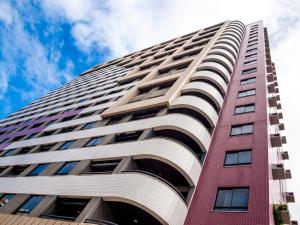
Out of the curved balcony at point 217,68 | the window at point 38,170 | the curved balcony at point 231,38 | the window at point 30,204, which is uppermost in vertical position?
the curved balcony at point 231,38

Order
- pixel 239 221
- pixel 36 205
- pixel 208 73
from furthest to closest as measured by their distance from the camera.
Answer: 1. pixel 208 73
2. pixel 36 205
3. pixel 239 221

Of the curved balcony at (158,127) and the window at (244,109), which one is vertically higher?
the window at (244,109)

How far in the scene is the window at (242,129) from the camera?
2010cm

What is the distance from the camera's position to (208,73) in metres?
27.0

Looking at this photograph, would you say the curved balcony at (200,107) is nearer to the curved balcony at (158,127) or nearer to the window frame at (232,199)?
the curved balcony at (158,127)

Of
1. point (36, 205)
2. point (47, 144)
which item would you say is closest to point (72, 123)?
point (47, 144)

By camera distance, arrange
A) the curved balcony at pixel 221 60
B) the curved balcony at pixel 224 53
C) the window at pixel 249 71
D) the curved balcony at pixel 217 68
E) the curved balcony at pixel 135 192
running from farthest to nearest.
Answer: the curved balcony at pixel 224 53 → the curved balcony at pixel 221 60 → the window at pixel 249 71 → the curved balcony at pixel 217 68 → the curved balcony at pixel 135 192

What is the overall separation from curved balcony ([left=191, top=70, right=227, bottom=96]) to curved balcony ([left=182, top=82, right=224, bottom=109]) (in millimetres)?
1390

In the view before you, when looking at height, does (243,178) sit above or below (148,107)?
below

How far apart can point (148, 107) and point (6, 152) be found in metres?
18.0

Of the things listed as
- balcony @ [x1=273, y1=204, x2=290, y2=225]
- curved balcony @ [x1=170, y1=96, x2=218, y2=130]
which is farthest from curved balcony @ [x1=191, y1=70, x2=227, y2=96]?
balcony @ [x1=273, y1=204, x2=290, y2=225]

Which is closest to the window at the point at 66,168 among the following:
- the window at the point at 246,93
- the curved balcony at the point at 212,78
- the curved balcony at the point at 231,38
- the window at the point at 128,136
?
the window at the point at 128,136

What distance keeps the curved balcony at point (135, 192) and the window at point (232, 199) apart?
6.81 feet

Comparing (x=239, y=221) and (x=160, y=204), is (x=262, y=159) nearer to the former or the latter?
(x=239, y=221)
